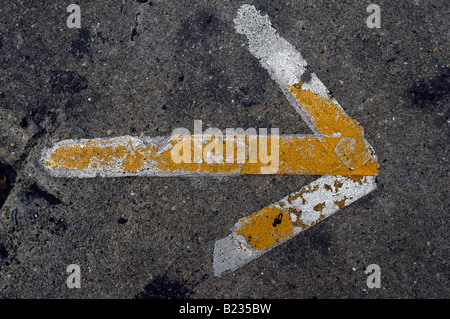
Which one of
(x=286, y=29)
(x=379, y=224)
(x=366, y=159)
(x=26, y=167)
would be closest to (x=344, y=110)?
(x=366, y=159)

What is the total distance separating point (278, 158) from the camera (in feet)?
7.00

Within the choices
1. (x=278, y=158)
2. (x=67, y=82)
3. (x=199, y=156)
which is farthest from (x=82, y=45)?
(x=278, y=158)

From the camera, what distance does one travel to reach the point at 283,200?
215 cm

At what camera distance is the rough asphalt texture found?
2.15 meters

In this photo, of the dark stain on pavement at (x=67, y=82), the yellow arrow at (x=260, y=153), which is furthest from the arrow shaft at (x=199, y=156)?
the dark stain on pavement at (x=67, y=82)

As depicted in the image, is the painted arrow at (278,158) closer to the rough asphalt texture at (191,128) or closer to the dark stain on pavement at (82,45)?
the rough asphalt texture at (191,128)

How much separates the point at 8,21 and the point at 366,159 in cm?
278

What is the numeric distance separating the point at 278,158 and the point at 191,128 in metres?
0.66

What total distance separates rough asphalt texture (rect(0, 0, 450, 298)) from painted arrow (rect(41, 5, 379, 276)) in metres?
0.07

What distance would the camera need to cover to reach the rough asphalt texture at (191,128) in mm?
2146

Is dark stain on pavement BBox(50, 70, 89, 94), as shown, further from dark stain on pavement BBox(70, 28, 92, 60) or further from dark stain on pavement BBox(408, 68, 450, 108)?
dark stain on pavement BBox(408, 68, 450, 108)

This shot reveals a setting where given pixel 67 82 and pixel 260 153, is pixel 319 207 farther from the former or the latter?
pixel 67 82

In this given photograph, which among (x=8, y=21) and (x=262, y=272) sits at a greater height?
(x=8, y=21)
